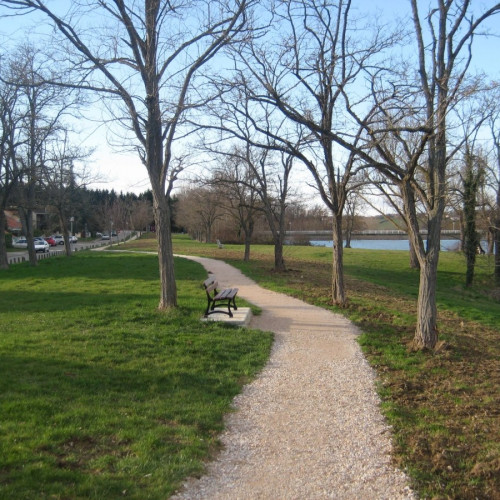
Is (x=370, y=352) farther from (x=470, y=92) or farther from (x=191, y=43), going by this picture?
(x=191, y=43)

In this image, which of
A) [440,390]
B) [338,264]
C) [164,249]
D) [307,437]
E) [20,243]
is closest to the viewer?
[307,437]

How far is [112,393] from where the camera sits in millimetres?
5250

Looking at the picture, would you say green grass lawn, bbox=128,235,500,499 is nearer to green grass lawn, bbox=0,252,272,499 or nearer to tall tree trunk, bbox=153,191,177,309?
green grass lawn, bbox=0,252,272,499

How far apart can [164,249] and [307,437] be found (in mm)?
6057

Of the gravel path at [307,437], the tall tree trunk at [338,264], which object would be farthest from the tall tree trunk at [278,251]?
the gravel path at [307,437]

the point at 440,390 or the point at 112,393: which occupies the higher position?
the point at 112,393

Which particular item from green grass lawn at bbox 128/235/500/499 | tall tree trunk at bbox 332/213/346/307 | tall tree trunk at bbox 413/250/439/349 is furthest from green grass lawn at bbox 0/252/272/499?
tall tree trunk at bbox 332/213/346/307

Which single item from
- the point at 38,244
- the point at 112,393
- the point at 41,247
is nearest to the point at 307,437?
the point at 112,393

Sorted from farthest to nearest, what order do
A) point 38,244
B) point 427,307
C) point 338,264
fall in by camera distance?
point 38,244
point 338,264
point 427,307

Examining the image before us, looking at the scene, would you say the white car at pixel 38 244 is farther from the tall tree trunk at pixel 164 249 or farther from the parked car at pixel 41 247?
the tall tree trunk at pixel 164 249

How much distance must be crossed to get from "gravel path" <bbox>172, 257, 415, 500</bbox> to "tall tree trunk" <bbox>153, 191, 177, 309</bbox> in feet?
9.86

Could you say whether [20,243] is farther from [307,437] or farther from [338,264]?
[307,437]

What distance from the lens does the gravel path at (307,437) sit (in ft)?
11.8

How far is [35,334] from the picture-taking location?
786 cm
